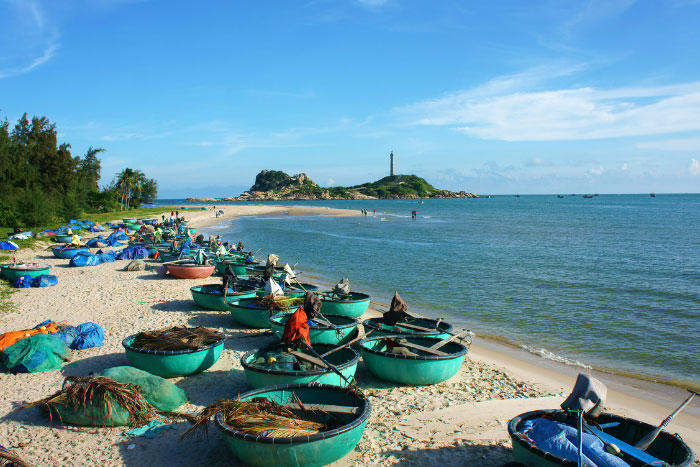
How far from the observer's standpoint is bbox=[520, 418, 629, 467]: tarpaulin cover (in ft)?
18.5

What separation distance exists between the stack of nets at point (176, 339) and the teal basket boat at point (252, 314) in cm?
273

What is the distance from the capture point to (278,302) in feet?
44.7

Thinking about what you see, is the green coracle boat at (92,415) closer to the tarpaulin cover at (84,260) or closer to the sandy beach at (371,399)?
the sandy beach at (371,399)

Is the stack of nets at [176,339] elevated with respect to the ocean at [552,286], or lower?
elevated

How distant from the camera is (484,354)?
1359 centimetres

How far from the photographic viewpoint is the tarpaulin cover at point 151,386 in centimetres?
815

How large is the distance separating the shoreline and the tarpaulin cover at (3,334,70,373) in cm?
1034

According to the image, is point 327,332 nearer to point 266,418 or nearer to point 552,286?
point 266,418

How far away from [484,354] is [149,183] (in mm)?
113101

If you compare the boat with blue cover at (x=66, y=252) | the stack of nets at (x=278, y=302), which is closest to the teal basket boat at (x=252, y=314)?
the stack of nets at (x=278, y=302)

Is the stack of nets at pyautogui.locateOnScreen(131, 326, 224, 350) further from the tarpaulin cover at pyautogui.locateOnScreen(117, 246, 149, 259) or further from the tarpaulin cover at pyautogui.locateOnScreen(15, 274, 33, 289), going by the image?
the tarpaulin cover at pyautogui.locateOnScreen(117, 246, 149, 259)

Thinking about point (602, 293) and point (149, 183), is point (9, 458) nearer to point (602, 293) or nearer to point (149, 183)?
point (602, 293)

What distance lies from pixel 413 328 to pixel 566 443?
6404 millimetres

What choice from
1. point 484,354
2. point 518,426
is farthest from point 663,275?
point 518,426
